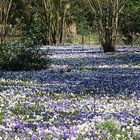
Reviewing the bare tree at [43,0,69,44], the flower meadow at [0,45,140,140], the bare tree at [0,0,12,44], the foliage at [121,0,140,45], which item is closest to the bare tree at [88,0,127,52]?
the bare tree at [0,0,12,44]

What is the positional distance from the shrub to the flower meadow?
104 inches

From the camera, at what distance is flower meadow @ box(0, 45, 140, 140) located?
19.8 ft

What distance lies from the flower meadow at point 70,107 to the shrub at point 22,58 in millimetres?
2636

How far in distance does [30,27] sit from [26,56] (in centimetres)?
2452

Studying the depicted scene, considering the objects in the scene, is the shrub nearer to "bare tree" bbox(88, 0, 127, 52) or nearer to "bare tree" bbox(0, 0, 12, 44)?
"bare tree" bbox(88, 0, 127, 52)

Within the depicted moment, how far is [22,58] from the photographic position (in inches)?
713

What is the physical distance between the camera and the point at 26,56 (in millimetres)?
18281

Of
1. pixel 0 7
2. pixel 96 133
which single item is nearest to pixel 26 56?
pixel 96 133

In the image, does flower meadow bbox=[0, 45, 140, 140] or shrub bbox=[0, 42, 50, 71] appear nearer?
flower meadow bbox=[0, 45, 140, 140]

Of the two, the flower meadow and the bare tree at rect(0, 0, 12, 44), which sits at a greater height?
the bare tree at rect(0, 0, 12, 44)

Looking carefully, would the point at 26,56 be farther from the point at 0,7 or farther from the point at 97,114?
the point at 0,7

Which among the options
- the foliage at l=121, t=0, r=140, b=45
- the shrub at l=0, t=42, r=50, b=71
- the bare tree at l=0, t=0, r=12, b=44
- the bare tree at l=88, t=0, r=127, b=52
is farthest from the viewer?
the foliage at l=121, t=0, r=140, b=45

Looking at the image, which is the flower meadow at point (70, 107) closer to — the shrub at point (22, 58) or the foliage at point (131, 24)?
the shrub at point (22, 58)

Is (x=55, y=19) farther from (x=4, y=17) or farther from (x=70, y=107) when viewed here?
(x=70, y=107)
